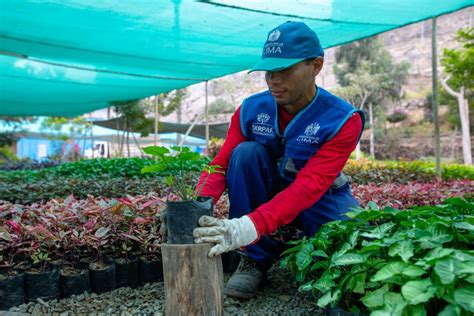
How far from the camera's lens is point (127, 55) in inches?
221

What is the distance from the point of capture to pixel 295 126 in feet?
6.79

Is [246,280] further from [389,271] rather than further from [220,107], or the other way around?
[220,107]

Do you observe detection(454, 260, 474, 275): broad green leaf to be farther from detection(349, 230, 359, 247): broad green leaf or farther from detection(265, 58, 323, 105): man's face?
detection(265, 58, 323, 105): man's face

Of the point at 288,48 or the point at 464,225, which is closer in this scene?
the point at 464,225

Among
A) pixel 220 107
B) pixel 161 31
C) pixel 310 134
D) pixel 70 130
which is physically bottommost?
pixel 310 134

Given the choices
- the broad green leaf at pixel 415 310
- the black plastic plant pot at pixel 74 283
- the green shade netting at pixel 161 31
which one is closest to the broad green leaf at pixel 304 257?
the broad green leaf at pixel 415 310

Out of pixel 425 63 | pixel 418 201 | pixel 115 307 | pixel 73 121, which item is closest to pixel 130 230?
pixel 115 307

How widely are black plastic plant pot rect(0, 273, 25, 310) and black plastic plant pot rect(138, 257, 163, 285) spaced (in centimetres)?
55

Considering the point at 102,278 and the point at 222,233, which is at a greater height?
the point at 222,233

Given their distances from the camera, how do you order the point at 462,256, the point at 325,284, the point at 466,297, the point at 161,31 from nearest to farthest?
the point at 466,297 → the point at 462,256 → the point at 325,284 → the point at 161,31

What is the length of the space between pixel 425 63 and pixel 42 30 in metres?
41.0

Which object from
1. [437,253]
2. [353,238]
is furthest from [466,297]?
[353,238]

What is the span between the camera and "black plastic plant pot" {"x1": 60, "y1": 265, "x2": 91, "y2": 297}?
2.05 metres

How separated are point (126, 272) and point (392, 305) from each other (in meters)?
1.41
